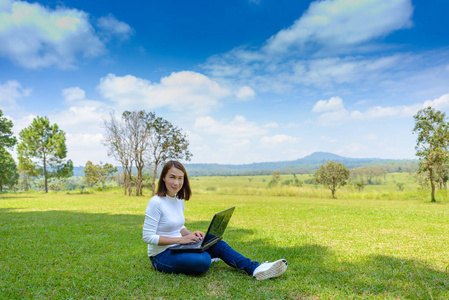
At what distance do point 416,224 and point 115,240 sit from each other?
9.45 metres

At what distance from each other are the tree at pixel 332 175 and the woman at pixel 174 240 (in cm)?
2674

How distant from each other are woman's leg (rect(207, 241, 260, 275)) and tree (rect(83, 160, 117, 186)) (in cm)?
4444

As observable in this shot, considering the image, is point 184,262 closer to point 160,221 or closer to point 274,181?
point 160,221

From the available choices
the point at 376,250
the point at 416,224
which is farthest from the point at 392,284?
the point at 416,224

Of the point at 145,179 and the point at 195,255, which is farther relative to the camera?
the point at 145,179

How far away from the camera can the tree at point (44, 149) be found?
3641 cm

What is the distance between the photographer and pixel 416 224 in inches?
363

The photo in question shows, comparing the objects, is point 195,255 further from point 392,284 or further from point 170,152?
point 170,152

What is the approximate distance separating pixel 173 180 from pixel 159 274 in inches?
57.8

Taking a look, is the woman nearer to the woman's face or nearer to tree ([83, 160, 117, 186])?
the woman's face

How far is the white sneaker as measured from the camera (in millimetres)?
3969

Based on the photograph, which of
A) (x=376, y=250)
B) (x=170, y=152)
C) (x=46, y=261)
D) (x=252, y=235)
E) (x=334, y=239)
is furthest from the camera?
(x=170, y=152)

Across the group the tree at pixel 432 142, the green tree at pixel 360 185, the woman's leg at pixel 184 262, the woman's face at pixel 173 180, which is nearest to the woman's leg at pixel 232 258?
the woman's leg at pixel 184 262

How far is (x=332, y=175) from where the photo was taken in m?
28.8
